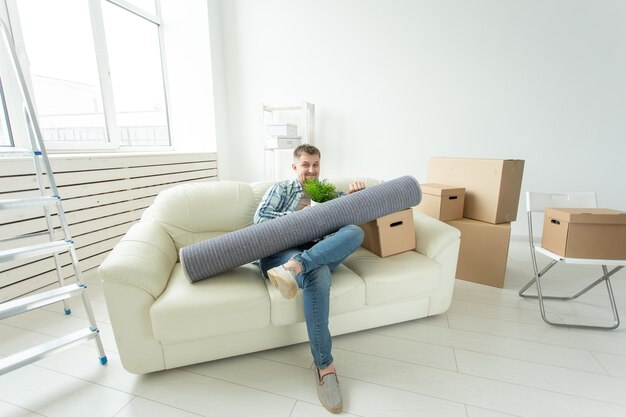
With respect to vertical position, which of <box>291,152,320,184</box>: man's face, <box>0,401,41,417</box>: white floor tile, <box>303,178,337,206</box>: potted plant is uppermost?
<box>291,152,320,184</box>: man's face

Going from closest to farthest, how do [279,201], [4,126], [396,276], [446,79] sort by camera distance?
1. [396,276]
2. [279,201]
3. [4,126]
4. [446,79]

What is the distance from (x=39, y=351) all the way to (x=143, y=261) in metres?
0.53

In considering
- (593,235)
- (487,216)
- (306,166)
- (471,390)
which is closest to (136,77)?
(306,166)

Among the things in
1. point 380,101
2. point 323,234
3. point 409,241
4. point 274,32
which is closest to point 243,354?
point 323,234

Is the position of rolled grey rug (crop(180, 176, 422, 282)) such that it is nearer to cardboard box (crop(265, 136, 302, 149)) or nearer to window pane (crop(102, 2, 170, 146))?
cardboard box (crop(265, 136, 302, 149))

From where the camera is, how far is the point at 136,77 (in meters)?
3.20

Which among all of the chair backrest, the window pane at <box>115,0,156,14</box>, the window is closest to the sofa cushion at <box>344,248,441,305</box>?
the chair backrest

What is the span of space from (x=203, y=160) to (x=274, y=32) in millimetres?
1545

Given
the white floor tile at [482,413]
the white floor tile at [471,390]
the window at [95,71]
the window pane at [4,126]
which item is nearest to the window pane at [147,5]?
the window at [95,71]

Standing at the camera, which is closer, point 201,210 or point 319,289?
point 319,289

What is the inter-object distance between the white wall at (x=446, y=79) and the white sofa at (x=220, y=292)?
1546mm

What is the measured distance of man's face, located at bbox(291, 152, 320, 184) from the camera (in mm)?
1785

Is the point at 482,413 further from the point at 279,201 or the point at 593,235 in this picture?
the point at 279,201

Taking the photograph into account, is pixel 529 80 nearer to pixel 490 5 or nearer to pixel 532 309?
pixel 490 5
